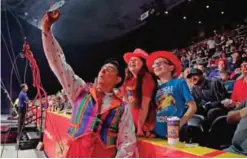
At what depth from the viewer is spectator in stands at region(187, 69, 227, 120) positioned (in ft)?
6.15

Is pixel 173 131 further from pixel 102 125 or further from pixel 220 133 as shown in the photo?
pixel 220 133

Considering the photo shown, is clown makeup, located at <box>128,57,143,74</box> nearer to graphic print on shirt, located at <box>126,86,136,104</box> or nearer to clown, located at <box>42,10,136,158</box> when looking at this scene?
graphic print on shirt, located at <box>126,86,136,104</box>

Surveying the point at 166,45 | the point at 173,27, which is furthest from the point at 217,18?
the point at 166,45

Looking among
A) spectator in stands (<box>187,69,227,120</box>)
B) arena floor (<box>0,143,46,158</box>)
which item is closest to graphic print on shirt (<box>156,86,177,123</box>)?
spectator in stands (<box>187,69,227,120</box>)

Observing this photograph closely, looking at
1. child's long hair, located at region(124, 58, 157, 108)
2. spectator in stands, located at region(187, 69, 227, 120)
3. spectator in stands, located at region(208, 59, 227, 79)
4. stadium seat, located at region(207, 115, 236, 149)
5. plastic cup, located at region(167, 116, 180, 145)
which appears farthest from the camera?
spectator in stands, located at region(208, 59, 227, 79)

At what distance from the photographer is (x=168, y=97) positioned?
1236 mm

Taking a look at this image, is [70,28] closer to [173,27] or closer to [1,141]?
[173,27]

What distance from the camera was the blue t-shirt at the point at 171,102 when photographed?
123 cm

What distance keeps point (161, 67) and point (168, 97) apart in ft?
0.47

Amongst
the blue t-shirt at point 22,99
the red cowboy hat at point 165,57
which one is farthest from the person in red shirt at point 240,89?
the blue t-shirt at point 22,99

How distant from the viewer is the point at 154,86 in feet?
4.22

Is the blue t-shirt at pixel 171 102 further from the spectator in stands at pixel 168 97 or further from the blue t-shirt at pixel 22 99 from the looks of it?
the blue t-shirt at pixel 22 99

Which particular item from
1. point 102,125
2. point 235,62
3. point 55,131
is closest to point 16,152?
point 55,131

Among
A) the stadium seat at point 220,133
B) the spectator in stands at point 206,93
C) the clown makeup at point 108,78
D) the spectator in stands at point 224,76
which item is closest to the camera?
the clown makeup at point 108,78
